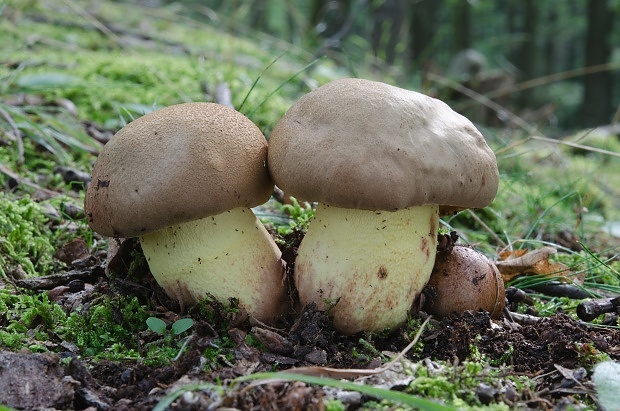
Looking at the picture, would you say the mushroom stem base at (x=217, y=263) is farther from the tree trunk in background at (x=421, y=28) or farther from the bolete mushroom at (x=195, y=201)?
the tree trunk in background at (x=421, y=28)

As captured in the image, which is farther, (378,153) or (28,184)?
(28,184)

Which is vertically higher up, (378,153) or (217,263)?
(378,153)

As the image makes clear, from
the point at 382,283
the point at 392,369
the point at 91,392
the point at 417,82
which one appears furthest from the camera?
the point at 417,82

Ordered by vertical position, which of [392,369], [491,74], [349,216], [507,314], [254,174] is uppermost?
[254,174]

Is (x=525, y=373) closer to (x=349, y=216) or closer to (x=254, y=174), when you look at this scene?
(x=349, y=216)

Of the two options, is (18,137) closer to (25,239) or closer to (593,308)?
(25,239)

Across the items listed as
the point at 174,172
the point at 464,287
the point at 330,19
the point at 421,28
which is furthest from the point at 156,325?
the point at 421,28

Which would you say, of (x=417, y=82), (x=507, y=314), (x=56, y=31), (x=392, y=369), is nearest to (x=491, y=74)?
(x=417, y=82)
